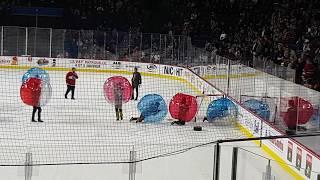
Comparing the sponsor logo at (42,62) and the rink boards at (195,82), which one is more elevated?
the sponsor logo at (42,62)

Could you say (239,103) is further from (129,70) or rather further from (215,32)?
(215,32)

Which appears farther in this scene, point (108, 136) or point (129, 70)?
point (129, 70)

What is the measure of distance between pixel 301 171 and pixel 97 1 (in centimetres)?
2174

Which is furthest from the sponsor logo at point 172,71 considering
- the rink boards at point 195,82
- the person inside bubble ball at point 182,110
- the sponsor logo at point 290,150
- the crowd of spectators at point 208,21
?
the sponsor logo at point 290,150

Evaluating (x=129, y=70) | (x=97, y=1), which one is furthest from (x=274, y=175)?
(x=97, y=1)

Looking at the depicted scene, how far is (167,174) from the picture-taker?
649 centimetres

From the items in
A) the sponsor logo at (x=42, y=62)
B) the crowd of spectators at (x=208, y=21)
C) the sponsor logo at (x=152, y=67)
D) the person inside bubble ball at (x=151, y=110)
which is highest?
the crowd of spectators at (x=208, y=21)

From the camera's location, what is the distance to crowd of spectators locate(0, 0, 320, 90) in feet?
64.1

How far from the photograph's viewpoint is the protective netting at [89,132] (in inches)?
317

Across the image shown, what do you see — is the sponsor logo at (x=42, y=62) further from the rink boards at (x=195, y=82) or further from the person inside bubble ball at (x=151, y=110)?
the person inside bubble ball at (x=151, y=110)

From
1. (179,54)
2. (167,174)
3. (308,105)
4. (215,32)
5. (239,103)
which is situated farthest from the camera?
(215,32)

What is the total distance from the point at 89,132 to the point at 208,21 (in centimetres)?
1436

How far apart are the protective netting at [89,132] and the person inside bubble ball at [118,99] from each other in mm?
169

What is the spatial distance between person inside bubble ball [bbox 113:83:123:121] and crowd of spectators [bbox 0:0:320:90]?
283 inches
